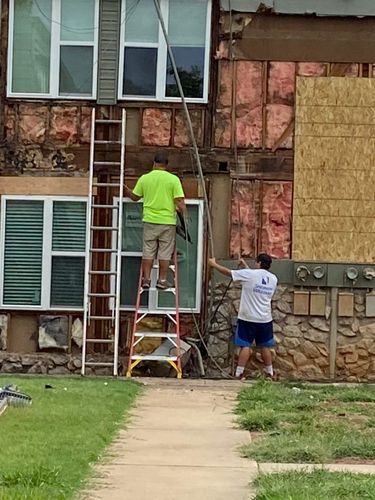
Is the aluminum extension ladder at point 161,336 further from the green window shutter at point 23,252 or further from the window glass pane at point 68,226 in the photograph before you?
the green window shutter at point 23,252

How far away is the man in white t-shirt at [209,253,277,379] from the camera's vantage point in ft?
41.4

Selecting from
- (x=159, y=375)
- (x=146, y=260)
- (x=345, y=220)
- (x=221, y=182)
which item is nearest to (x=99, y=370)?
(x=159, y=375)

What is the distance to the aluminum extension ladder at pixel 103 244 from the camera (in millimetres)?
13219

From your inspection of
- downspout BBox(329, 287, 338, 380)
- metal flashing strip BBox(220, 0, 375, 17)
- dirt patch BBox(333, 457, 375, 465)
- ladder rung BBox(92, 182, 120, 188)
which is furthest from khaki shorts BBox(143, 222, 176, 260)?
dirt patch BBox(333, 457, 375, 465)

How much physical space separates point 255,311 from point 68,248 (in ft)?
9.57

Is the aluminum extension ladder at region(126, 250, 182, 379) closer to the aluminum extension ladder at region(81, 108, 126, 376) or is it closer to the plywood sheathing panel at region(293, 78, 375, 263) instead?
the aluminum extension ladder at region(81, 108, 126, 376)


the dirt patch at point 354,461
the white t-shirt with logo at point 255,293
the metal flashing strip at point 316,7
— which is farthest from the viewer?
the metal flashing strip at point 316,7

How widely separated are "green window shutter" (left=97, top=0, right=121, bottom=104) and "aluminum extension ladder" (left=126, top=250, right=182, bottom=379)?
276 cm

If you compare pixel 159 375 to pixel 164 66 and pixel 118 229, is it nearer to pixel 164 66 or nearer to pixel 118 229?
pixel 118 229

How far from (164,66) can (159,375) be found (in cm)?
444

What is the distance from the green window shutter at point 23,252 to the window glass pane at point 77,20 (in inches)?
98.0

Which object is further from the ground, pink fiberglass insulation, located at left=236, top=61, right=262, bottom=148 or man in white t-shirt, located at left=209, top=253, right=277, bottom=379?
pink fiberglass insulation, located at left=236, top=61, right=262, bottom=148

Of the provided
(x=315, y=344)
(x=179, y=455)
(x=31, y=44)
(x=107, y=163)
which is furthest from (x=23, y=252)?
(x=179, y=455)

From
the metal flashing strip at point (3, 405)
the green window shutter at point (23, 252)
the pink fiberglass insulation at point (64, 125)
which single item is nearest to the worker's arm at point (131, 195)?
the pink fiberglass insulation at point (64, 125)
